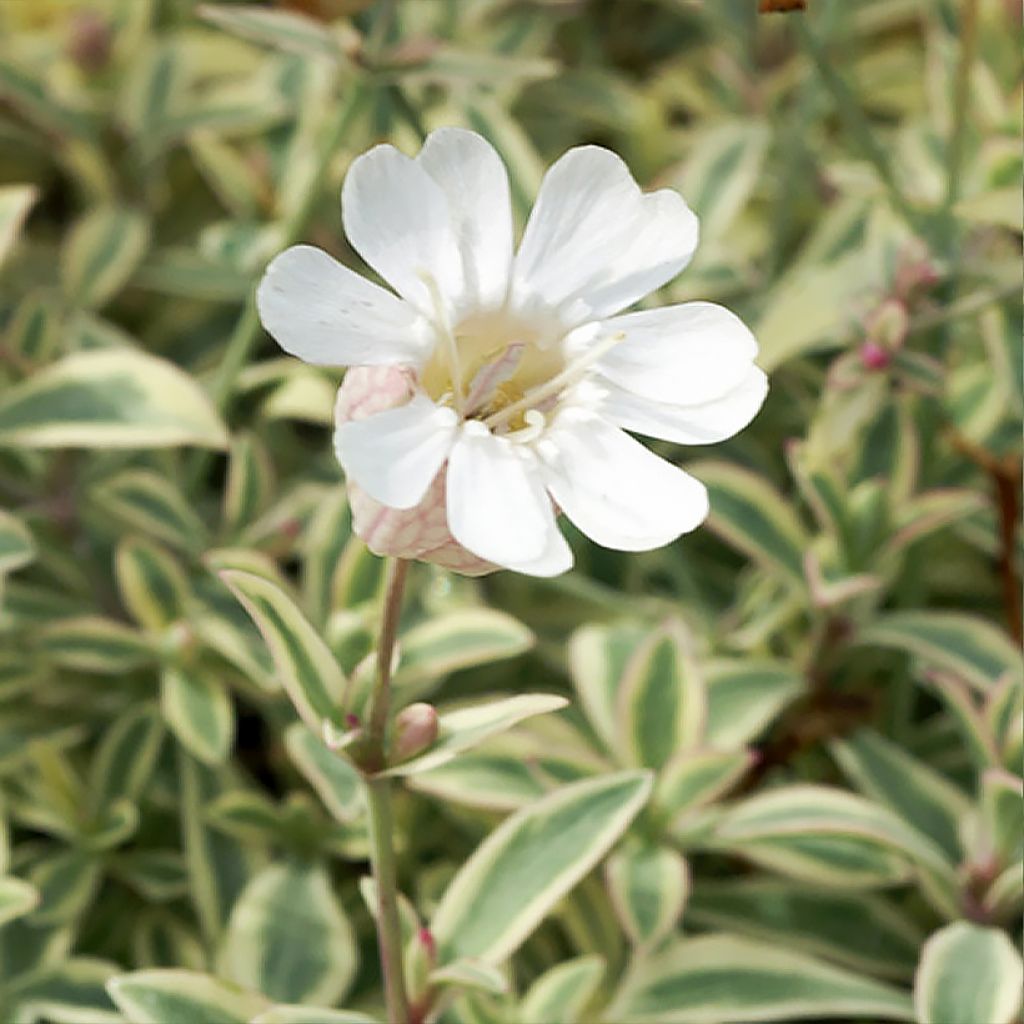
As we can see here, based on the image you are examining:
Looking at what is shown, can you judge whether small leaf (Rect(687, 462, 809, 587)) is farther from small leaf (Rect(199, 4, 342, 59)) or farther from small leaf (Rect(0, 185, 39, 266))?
small leaf (Rect(0, 185, 39, 266))

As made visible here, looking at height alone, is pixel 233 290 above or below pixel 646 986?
above

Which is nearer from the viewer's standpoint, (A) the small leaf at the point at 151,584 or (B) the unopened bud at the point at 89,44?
(A) the small leaf at the point at 151,584

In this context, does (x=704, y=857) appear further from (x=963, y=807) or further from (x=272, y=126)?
(x=272, y=126)

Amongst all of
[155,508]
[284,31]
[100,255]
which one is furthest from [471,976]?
[100,255]

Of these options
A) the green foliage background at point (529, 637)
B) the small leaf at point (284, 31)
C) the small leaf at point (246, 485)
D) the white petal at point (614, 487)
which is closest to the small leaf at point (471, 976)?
the green foliage background at point (529, 637)

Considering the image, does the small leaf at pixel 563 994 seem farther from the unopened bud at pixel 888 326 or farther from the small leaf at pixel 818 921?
the unopened bud at pixel 888 326

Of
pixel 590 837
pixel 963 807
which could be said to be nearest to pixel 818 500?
pixel 963 807
